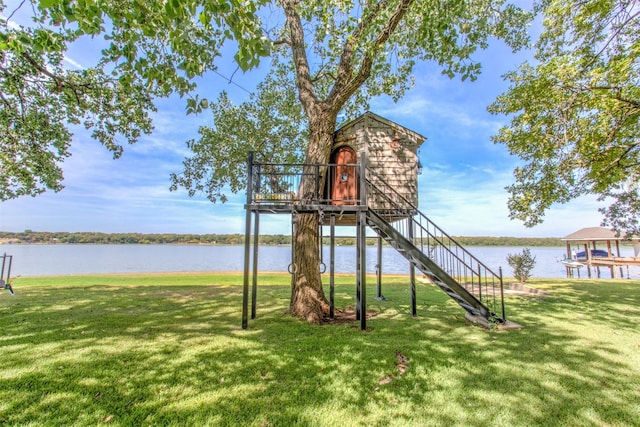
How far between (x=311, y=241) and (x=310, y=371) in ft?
12.4

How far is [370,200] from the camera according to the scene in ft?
26.9

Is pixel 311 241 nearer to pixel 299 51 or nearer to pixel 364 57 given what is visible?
pixel 364 57

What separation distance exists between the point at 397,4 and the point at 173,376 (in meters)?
8.80

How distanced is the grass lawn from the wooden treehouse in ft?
3.25

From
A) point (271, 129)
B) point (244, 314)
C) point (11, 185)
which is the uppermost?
point (271, 129)

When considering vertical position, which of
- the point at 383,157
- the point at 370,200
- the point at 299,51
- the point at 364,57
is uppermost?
the point at 299,51

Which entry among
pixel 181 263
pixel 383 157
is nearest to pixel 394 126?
pixel 383 157

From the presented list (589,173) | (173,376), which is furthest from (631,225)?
(173,376)

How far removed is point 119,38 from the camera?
16.6ft

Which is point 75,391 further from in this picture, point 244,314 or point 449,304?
point 449,304

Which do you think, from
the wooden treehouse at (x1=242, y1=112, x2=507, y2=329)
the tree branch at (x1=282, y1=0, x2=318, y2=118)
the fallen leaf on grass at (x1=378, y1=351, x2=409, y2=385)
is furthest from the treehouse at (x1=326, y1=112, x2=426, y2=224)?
the fallen leaf on grass at (x1=378, y1=351, x2=409, y2=385)

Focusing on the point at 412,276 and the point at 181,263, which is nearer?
the point at 412,276

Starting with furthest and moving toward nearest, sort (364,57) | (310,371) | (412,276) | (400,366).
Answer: (412,276)
(364,57)
(400,366)
(310,371)

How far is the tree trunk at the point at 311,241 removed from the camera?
7.28 metres
